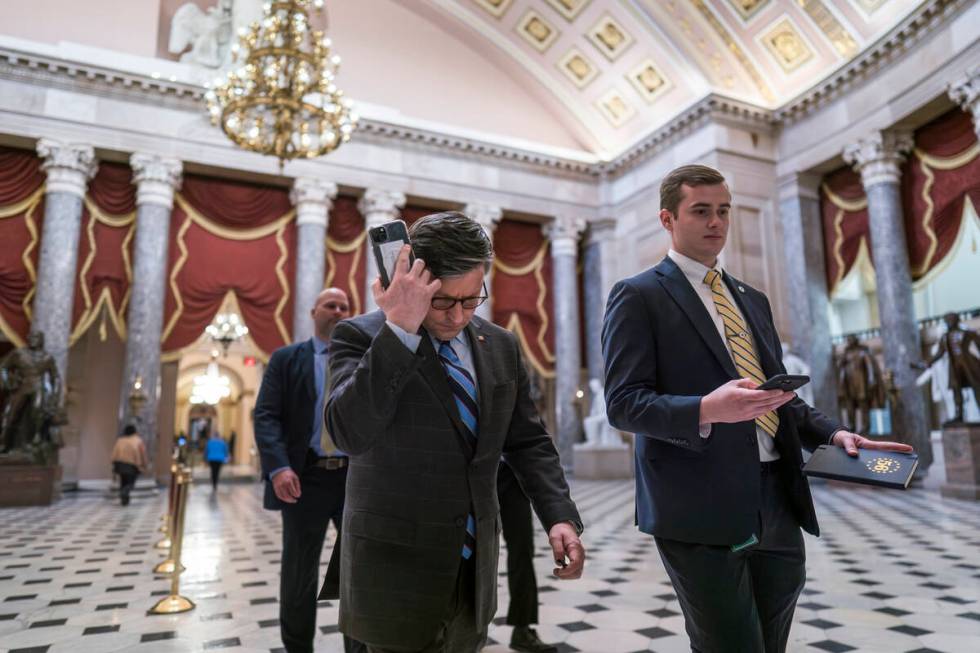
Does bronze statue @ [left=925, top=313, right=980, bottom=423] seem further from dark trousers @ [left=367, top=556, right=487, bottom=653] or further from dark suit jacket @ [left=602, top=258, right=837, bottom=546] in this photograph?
dark trousers @ [left=367, top=556, right=487, bottom=653]

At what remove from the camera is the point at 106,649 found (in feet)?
11.3

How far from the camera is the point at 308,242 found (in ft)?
47.6

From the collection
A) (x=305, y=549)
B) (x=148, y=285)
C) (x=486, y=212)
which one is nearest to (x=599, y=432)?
(x=486, y=212)

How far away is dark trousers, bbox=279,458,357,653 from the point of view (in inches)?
111

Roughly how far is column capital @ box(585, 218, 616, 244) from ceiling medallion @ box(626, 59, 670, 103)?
3.07 meters

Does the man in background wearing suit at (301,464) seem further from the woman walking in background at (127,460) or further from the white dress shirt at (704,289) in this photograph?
the woman walking in background at (127,460)

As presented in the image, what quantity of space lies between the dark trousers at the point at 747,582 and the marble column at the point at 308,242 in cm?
1327

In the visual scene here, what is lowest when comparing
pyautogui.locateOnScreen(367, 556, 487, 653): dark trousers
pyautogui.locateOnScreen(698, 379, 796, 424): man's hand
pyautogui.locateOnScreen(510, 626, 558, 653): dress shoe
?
pyautogui.locateOnScreen(510, 626, 558, 653): dress shoe

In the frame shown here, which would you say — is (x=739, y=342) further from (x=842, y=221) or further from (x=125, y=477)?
(x=842, y=221)

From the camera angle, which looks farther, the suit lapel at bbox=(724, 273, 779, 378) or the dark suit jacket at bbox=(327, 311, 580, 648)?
the suit lapel at bbox=(724, 273, 779, 378)

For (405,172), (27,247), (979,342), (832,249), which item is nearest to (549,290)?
(405,172)

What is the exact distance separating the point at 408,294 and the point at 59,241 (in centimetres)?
1363

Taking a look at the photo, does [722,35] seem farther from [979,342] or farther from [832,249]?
[979,342]


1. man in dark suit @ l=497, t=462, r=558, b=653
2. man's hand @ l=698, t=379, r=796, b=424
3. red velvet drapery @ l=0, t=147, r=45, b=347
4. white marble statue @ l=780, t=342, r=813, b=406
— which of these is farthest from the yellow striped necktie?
red velvet drapery @ l=0, t=147, r=45, b=347
